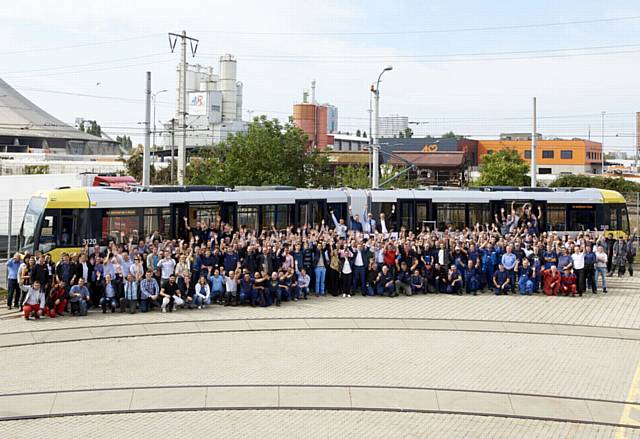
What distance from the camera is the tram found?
22.7 metres

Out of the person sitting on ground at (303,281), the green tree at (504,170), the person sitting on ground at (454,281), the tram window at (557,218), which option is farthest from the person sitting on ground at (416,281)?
the green tree at (504,170)

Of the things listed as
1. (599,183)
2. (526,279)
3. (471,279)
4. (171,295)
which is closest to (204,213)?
(171,295)

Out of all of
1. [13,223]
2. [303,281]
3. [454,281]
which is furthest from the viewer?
[13,223]

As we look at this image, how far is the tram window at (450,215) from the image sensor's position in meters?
30.1

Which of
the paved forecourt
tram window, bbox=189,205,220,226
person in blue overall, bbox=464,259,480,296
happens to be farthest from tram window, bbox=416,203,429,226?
the paved forecourt

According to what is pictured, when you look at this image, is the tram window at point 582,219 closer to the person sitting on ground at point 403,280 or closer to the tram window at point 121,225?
the person sitting on ground at point 403,280

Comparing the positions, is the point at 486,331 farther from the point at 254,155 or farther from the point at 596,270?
the point at 254,155

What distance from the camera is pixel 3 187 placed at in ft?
116

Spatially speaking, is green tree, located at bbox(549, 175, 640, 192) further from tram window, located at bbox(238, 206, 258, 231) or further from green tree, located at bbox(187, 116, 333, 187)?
tram window, located at bbox(238, 206, 258, 231)

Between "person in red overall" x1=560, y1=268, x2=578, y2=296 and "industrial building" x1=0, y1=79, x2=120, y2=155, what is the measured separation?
9435 cm

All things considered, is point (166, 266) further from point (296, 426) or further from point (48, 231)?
point (296, 426)

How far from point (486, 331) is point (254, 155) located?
2589 cm

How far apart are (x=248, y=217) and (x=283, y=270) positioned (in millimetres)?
6704

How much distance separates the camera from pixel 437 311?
65.0 feet
